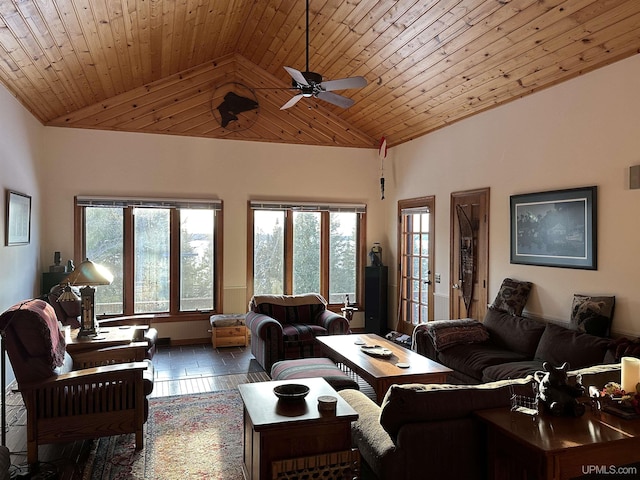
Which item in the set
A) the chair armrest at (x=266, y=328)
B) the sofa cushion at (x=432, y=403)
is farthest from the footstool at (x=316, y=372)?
the sofa cushion at (x=432, y=403)

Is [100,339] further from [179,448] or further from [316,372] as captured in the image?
[316,372]

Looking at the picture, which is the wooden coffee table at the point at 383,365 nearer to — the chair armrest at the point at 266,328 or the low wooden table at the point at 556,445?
the chair armrest at the point at 266,328

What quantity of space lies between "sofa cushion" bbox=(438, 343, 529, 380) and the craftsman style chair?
2.62 metres

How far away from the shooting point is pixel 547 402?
2.22 m

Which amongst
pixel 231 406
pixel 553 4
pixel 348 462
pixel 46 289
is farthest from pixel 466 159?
pixel 46 289

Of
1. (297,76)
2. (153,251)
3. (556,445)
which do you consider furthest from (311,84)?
(153,251)

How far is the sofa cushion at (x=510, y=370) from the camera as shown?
140 inches

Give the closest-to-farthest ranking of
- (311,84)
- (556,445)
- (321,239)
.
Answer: (556,445), (311,84), (321,239)

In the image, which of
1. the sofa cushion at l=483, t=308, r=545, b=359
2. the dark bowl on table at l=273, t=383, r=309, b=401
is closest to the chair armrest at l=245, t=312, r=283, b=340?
the sofa cushion at l=483, t=308, r=545, b=359

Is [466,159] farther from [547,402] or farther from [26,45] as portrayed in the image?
[26,45]

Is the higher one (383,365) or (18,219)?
(18,219)

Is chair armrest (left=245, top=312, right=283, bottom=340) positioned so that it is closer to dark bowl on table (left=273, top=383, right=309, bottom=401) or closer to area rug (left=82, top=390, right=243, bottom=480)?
area rug (left=82, top=390, right=243, bottom=480)

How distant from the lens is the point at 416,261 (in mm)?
6746

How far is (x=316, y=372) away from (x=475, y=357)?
4.77 ft
